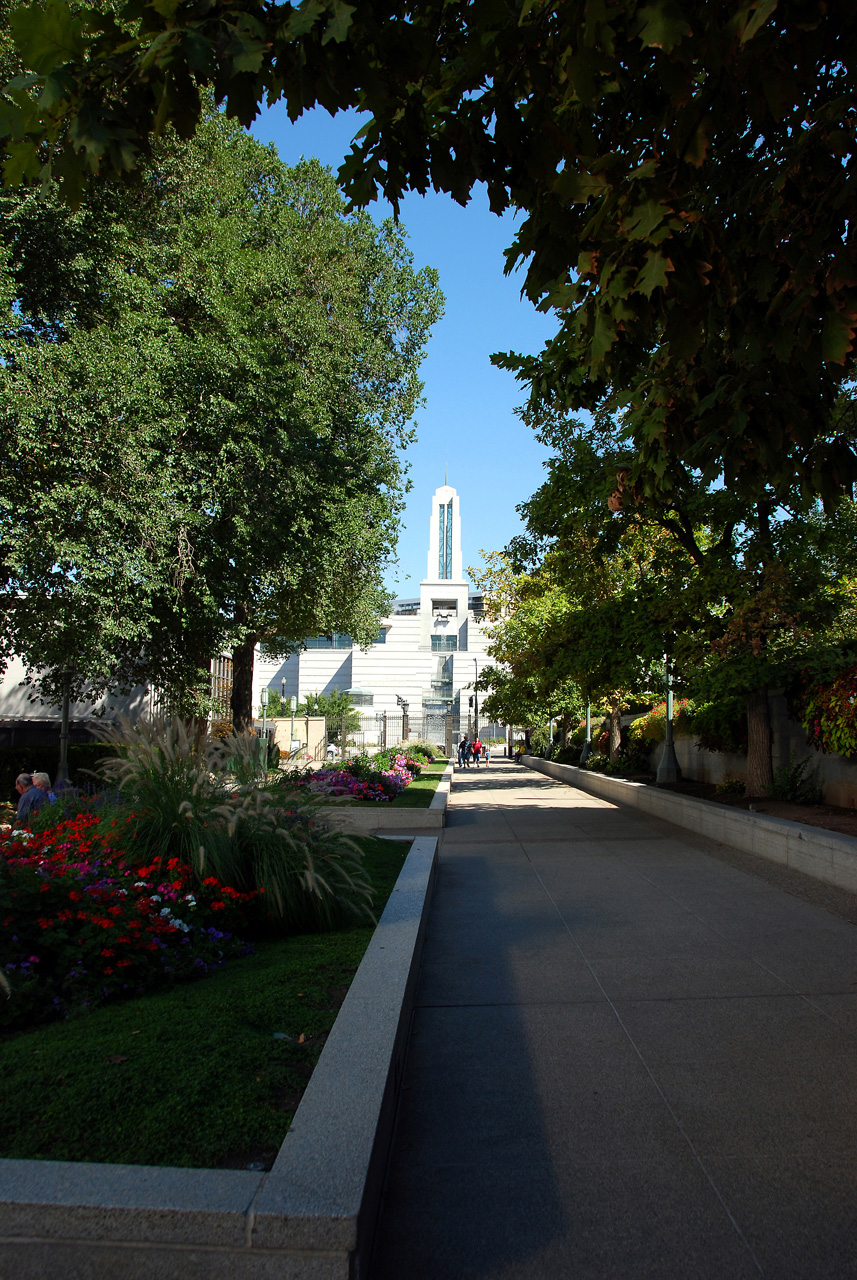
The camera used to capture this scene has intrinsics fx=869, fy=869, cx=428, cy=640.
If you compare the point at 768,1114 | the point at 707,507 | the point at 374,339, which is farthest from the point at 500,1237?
the point at 374,339

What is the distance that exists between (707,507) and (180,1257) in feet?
41.8

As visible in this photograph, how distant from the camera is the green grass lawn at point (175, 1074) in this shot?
113 inches

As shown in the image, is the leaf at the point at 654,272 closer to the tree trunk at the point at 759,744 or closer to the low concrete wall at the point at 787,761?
the low concrete wall at the point at 787,761

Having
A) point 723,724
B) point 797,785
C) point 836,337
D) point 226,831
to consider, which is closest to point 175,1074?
point 226,831

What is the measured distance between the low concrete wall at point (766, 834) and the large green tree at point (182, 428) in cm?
799

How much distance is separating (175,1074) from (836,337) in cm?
415

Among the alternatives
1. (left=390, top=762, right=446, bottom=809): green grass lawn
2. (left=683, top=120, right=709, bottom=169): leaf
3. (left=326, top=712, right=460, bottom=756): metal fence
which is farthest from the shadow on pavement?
(left=326, top=712, right=460, bottom=756): metal fence

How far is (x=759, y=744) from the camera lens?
13.9 meters

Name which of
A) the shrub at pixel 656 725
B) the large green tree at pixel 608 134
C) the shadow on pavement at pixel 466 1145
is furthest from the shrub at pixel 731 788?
the large green tree at pixel 608 134

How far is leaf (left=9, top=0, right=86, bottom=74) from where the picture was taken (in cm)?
302

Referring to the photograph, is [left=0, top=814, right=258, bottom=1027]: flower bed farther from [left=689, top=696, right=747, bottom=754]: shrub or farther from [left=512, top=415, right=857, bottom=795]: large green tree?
[left=689, top=696, right=747, bottom=754]: shrub

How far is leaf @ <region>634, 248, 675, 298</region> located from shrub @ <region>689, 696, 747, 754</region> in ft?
40.4

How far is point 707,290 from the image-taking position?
469cm

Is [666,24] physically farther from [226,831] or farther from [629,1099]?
[226,831]
